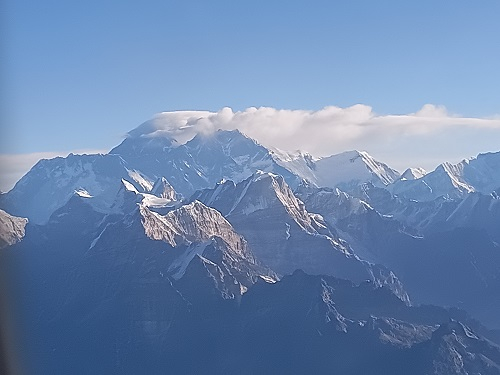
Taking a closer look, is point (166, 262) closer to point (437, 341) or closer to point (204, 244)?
point (204, 244)

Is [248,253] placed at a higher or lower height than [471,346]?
lower

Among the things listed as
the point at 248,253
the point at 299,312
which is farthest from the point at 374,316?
the point at 248,253

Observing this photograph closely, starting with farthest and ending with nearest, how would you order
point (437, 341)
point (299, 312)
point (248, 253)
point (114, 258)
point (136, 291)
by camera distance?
point (248, 253), point (114, 258), point (136, 291), point (299, 312), point (437, 341)

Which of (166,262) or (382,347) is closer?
(382,347)

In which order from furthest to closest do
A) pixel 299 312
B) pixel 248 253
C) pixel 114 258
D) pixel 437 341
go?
pixel 248 253, pixel 114 258, pixel 299 312, pixel 437 341

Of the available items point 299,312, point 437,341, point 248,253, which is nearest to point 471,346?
point 437,341

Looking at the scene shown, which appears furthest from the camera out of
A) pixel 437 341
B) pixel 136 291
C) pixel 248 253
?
pixel 248 253

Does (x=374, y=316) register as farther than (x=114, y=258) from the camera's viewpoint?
No

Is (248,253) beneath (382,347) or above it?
beneath

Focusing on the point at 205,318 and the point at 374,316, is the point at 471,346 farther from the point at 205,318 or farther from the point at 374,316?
the point at 205,318
